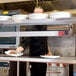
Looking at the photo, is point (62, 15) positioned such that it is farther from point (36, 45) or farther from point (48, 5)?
point (48, 5)

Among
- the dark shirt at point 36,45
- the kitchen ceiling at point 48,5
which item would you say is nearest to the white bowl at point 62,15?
the dark shirt at point 36,45

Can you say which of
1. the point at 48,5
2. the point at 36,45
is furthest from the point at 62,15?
the point at 48,5

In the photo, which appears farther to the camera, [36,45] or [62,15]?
[36,45]

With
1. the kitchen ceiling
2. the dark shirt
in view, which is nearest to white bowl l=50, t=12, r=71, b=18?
the dark shirt

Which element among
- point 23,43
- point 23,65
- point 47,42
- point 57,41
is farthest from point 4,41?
point 57,41

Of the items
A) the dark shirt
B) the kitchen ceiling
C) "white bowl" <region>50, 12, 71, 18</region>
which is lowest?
the dark shirt

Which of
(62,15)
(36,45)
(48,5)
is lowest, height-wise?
(36,45)

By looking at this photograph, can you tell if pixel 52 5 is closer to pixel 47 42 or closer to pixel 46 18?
pixel 47 42

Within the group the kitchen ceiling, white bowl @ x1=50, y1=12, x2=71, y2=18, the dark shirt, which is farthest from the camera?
the kitchen ceiling

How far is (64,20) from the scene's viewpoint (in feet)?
4.31

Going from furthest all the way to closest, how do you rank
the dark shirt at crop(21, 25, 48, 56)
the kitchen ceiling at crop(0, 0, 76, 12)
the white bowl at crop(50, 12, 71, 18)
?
the kitchen ceiling at crop(0, 0, 76, 12) → the dark shirt at crop(21, 25, 48, 56) → the white bowl at crop(50, 12, 71, 18)

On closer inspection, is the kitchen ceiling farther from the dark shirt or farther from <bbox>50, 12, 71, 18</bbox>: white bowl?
<bbox>50, 12, 71, 18</bbox>: white bowl

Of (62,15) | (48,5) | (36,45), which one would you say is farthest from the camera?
(48,5)

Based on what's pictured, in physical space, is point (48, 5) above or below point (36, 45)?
above
